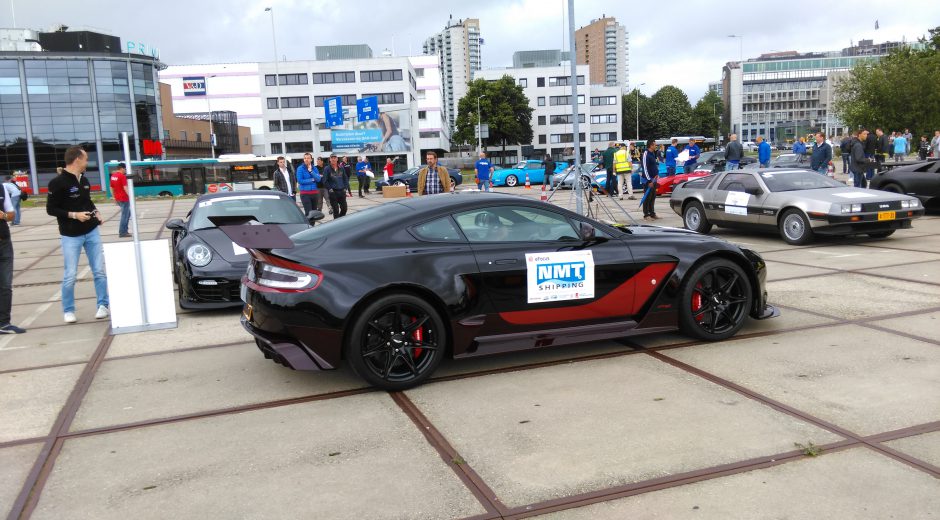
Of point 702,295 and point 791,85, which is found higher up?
point 791,85

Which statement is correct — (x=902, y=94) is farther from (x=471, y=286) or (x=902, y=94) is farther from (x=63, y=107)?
(x=63, y=107)

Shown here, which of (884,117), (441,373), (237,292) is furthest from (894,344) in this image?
(884,117)

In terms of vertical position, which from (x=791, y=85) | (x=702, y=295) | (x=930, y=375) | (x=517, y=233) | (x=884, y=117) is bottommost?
(x=930, y=375)

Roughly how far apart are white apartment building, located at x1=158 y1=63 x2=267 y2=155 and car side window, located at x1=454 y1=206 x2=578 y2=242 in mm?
89610

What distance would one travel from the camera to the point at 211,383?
5.15 m

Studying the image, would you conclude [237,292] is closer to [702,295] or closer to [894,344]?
[702,295]

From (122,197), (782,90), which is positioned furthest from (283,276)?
(782,90)

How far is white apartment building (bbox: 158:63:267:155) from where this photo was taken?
89.9 meters

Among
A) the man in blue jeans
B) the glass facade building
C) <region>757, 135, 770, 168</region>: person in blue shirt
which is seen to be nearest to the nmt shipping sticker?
the man in blue jeans

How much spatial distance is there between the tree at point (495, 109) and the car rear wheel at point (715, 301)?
82.8m

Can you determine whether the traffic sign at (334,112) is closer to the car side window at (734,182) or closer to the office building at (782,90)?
the car side window at (734,182)

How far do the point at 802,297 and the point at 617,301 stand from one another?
3059mm

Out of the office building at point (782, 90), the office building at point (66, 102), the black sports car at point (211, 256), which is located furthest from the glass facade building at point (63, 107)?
the office building at point (782, 90)

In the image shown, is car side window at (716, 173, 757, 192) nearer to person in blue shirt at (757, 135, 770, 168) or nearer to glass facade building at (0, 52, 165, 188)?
person in blue shirt at (757, 135, 770, 168)
